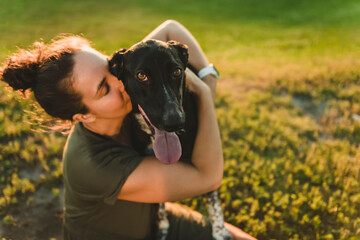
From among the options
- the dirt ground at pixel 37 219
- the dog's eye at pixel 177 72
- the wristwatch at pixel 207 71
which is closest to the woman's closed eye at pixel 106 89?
the dog's eye at pixel 177 72

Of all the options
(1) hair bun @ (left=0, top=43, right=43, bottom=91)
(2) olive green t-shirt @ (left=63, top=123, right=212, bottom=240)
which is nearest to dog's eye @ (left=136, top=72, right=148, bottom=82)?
(2) olive green t-shirt @ (left=63, top=123, right=212, bottom=240)

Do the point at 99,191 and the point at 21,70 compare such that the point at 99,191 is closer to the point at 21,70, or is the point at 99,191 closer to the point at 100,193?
the point at 100,193

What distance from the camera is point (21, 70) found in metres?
2.26

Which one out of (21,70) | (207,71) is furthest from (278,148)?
(21,70)

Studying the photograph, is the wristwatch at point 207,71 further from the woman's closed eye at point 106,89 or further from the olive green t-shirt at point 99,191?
the olive green t-shirt at point 99,191

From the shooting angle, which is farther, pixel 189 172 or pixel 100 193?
pixel 189 172

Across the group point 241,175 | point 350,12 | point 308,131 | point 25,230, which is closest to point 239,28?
point 350,12

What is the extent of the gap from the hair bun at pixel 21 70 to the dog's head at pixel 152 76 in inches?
23.0

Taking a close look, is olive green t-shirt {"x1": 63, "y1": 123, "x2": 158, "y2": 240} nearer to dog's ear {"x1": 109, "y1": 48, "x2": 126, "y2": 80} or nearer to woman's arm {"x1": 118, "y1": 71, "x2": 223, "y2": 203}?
woman's arm {"x1": 118, "y1": 71, "x2": 223, "y2": 203}

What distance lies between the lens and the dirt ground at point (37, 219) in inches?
132

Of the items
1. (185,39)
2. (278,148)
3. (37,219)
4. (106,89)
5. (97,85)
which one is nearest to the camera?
(97,85)

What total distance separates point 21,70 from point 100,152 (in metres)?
0.84

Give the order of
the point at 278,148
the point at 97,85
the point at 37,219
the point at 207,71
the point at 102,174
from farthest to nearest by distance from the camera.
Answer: the point at 278,148 < the point at 37,219 < the point at 207,71 < the point at 97,85 < the point at 102,174

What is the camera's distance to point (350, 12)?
18.9 metres
